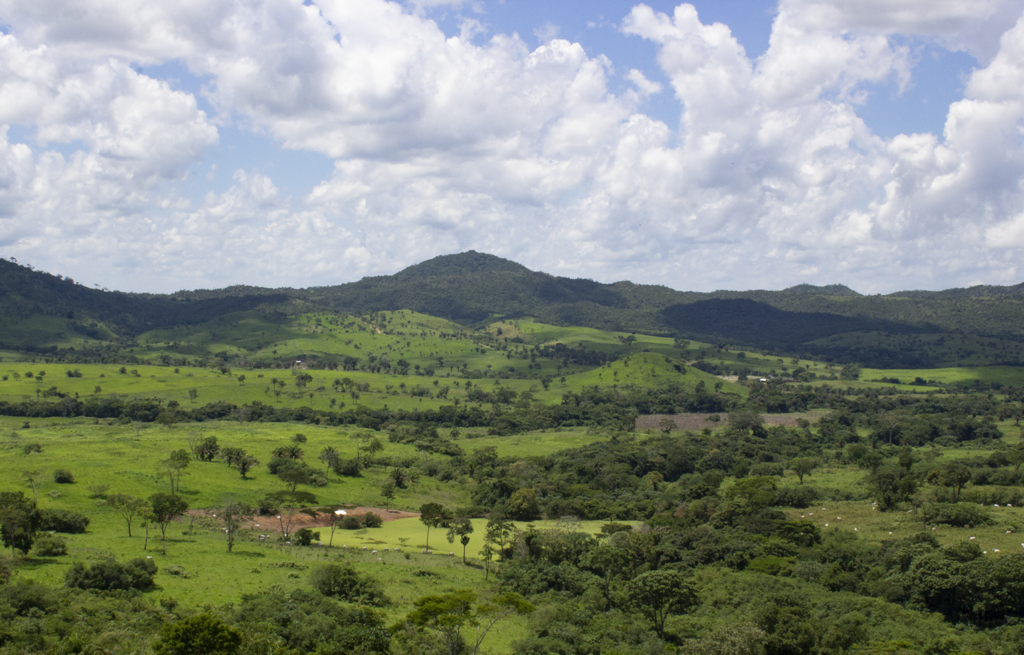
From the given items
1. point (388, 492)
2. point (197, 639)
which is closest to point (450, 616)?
point (197, 639)

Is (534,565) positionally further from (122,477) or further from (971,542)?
(122,477)

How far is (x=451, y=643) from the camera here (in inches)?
1367

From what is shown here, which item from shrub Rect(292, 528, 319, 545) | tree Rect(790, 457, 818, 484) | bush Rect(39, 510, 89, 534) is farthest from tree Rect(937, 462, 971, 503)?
bush Rect(39, 510, 89, 534)

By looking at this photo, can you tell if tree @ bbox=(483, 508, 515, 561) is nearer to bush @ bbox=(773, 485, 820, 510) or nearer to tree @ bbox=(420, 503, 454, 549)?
tree @ bbox=(420, 503, 454, 549)

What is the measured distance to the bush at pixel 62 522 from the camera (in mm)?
50466

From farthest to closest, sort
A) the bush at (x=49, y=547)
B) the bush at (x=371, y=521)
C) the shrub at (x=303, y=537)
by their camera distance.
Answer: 1. the bush at (x=371, y=521)
2. the shrub at (x=303, y=537)
3. the bush at (x=49, y=547)

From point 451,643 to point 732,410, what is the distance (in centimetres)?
13804

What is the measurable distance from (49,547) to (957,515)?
64.5 m

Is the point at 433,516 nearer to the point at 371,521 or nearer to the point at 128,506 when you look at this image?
the point at 371,521

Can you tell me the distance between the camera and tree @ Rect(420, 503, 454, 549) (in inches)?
2454

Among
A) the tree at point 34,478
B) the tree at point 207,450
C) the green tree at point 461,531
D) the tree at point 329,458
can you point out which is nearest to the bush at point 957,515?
the green tree at point 461,531

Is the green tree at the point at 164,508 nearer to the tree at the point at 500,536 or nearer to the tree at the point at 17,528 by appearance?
the tree at the point at 17,528

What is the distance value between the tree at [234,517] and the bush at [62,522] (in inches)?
385

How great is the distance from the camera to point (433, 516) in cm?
6319
